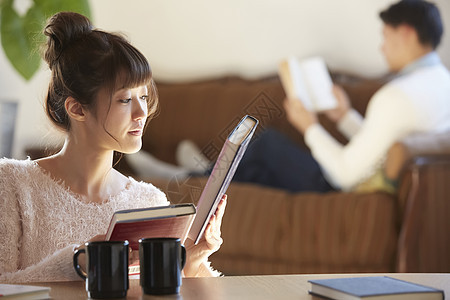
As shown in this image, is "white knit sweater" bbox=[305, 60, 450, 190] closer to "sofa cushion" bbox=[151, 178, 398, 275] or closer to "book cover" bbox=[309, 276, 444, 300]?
"sofa cushion" bbox=[151, 178, 398, 275]

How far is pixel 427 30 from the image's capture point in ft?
9.75

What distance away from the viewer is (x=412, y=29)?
298 cm

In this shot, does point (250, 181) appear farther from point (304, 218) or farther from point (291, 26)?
point (291, 26)

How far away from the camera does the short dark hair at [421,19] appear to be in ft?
9.70

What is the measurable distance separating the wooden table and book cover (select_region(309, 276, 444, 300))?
0.10ft

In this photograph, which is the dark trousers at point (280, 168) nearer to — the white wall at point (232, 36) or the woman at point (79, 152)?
the white wall at point (232, 36)

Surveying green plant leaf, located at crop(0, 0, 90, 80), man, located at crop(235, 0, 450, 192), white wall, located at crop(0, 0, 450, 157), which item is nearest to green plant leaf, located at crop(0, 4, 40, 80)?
green plant leaf, located at crop(0, 0, 90, 80)

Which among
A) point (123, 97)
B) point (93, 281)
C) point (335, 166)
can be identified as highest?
point (123, 97)

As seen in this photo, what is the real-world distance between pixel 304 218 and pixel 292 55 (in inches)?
54.4

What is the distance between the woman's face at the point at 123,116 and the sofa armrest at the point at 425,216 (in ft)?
4.89

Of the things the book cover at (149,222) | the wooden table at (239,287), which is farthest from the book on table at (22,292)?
the book cover at (149,222)

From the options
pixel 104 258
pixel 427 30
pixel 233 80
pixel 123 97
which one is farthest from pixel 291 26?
pixel 104 258

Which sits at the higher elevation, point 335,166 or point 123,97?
point 123,97

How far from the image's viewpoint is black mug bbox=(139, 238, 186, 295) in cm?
93
